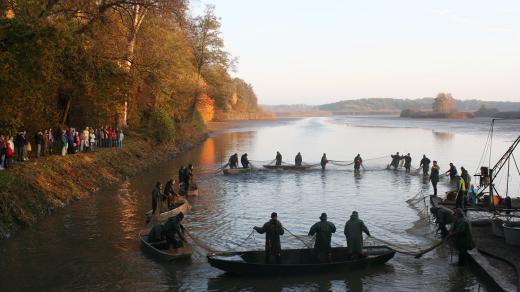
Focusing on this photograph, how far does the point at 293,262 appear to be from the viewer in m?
15.5

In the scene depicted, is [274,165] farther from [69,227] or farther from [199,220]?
[69,227]

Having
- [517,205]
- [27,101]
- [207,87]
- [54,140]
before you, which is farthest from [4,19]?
[207,87]

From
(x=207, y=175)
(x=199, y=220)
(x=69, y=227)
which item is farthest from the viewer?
(x=207, y=175)

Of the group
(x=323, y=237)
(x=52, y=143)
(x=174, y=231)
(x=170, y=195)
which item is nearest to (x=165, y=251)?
(x=174, y=231)

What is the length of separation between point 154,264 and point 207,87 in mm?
58214

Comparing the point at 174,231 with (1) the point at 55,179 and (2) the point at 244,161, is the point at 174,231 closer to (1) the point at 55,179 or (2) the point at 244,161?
(1) the point at 55,179

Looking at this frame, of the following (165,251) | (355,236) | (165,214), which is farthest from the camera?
(165,214)

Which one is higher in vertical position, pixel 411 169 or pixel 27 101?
pixel 27 101

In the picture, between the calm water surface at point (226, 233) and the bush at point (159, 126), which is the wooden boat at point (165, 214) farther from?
the bush at point (159, 126)

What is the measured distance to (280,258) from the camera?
15172 mm

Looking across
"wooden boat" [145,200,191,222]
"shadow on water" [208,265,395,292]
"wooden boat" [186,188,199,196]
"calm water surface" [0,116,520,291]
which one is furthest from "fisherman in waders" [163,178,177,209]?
"shadow on water" [208,265,395,292]

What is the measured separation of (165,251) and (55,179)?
1208cm

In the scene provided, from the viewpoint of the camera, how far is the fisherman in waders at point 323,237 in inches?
594

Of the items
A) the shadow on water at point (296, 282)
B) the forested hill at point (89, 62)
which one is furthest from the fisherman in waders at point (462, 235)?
the forested hill at point (89, 62)
